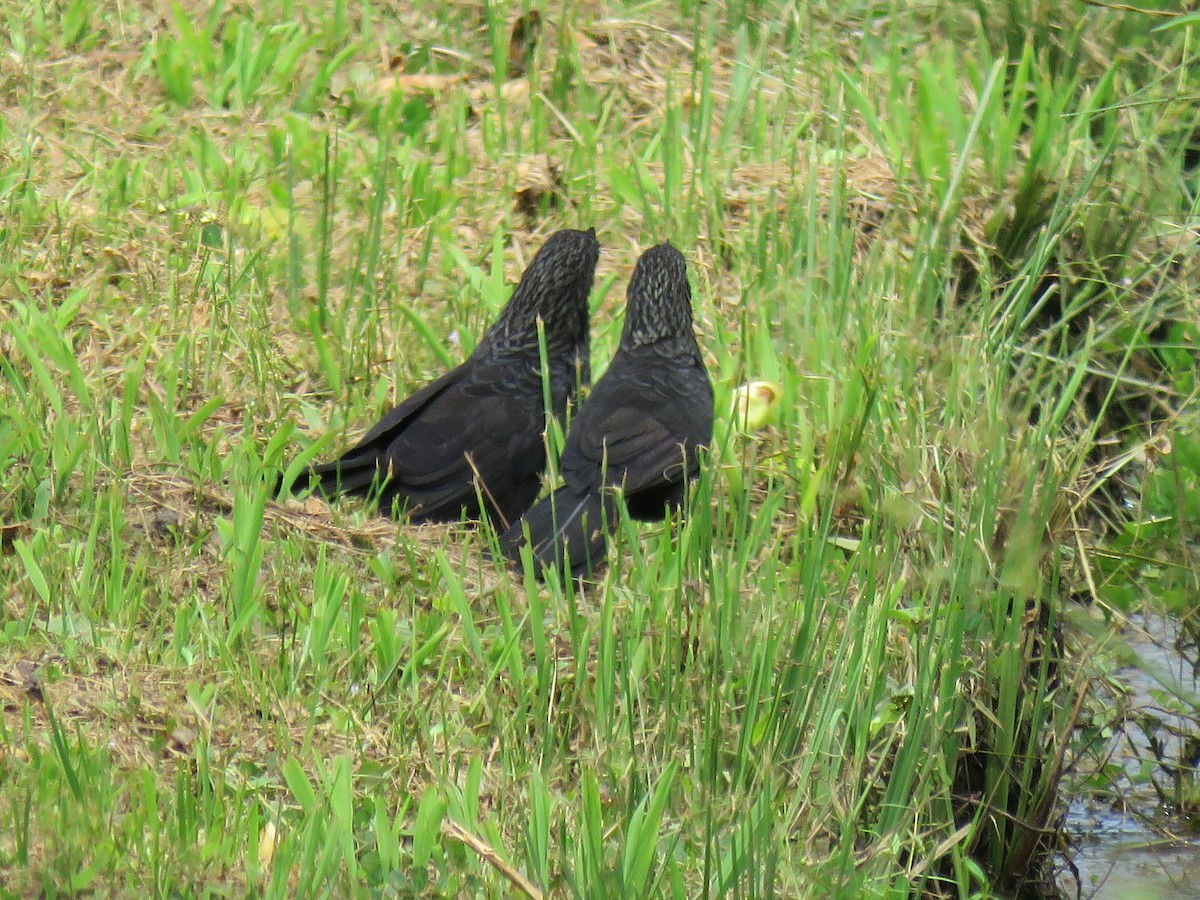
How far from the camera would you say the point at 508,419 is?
5.12 metres

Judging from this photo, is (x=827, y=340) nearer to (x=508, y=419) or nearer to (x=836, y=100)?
(x=508, y=419)

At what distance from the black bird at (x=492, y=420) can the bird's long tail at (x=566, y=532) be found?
0.40 ft

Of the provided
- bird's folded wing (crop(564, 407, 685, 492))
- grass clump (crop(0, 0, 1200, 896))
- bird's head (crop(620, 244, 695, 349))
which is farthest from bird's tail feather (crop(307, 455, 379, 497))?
bird's head (crop(620, 244, 695, 349))

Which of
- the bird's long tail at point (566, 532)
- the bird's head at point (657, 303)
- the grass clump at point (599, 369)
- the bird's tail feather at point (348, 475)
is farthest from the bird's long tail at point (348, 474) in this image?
the bird's head at point (657, 303)

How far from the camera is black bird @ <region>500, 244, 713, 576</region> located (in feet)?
15.4

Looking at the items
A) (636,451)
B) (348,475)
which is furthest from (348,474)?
(636,451)

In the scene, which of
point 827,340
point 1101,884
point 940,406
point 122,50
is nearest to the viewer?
point 1101,884

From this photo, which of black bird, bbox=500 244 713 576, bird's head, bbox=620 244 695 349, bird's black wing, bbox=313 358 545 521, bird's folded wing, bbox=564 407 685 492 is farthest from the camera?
bird's head, bbox=620 244 695 349

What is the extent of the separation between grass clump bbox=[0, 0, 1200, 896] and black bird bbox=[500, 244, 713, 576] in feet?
0.45

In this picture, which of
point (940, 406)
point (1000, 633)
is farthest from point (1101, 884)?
point (940, 406)

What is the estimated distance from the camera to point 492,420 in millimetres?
5082

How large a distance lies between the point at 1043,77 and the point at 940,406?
216cm

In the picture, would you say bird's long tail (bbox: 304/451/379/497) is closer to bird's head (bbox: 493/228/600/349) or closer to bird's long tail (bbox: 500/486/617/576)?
bird's long tail (bbox: 500/486/617/576)

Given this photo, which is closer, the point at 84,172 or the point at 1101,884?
the point at 1101,884
